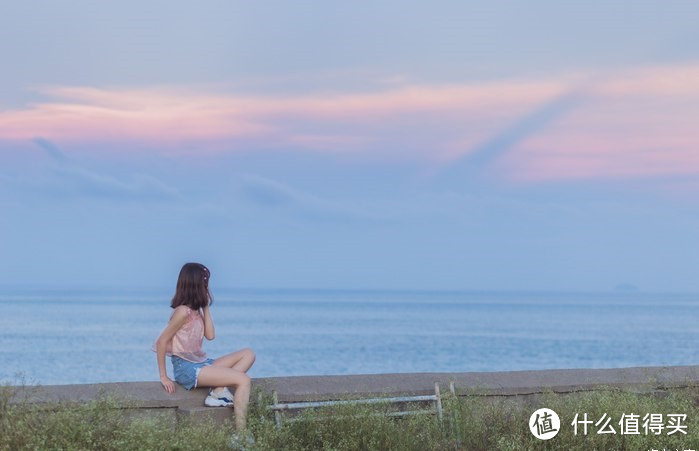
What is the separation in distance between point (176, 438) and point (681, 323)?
299ft

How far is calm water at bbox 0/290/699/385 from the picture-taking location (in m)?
58.0

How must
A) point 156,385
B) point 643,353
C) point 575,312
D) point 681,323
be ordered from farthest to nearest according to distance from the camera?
point 575,312 < point 681,323 < point 643,353 < point 156,385

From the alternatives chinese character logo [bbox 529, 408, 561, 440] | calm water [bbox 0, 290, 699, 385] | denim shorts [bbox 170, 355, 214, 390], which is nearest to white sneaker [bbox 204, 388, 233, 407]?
denim shorts [bbox 170, 355, 214, 390]

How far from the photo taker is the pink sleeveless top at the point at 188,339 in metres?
8.19

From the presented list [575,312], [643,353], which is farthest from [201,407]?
[575,312]

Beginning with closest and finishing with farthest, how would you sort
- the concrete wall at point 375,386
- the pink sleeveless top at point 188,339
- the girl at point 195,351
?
1. the concrete wall at point 375,386
2. the girl at point 195,351
3. the pink sleeveless top at point 188,339

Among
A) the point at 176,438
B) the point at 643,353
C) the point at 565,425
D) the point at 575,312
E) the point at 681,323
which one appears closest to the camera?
the point at 176,438

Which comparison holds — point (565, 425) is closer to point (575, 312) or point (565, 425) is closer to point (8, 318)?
point (8, 318)

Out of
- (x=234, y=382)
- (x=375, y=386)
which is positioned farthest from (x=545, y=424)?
(x=234, y=382)

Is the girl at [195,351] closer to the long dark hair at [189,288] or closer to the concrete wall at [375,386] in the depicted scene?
the long dark hair at [189,288]

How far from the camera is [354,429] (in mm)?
7672

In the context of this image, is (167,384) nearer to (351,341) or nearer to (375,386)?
(375,386)

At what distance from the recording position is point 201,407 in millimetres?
8102

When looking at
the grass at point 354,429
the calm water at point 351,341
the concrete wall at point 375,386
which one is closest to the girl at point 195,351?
the concrete wall at point 375,386
